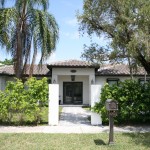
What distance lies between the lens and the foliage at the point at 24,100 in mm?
12867

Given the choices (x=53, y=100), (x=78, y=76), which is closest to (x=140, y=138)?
(x=53, y=100)

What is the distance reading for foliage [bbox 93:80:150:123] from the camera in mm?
13039

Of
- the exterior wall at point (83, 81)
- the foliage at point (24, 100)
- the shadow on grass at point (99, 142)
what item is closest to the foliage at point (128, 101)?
the foliage at point (24, 100)

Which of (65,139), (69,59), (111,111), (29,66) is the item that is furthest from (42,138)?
(69,59)

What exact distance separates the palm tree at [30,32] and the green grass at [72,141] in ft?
33.5

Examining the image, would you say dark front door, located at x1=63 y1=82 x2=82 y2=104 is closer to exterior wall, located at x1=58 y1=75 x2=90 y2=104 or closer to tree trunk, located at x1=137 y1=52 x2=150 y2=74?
exterior wall, located at x1=58 y1=75 x2=90 y2=104

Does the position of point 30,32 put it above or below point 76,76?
above

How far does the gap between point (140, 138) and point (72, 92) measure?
19.2 metres

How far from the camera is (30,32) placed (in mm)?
20672

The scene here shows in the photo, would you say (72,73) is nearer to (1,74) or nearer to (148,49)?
(1,74)

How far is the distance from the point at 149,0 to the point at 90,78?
45.8 feet

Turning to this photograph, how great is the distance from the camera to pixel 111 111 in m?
9.45

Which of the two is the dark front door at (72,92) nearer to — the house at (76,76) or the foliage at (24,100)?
the house at (76,76)

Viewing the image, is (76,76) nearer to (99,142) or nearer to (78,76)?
(78,76)
